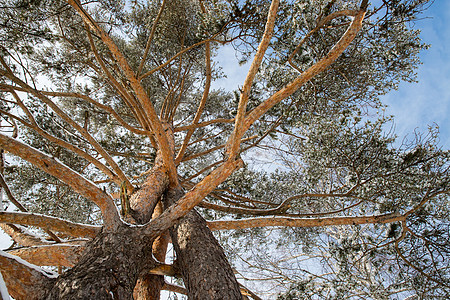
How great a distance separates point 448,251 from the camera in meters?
2.84

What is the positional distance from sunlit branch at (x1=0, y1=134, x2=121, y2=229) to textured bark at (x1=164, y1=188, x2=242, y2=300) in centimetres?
58

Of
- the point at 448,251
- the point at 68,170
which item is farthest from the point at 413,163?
the point at 68,170

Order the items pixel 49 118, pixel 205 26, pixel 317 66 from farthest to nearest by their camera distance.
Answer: pixel 49 118
pixel 205 26
pixel 317 66

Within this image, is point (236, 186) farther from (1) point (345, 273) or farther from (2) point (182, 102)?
(2) point (182, 102)

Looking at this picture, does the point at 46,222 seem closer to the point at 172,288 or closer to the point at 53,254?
the point at 53,254

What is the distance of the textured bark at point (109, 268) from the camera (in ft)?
4.33

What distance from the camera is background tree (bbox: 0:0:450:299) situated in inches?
73.6

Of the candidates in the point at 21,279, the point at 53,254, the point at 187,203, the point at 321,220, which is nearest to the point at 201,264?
the point at 187,203

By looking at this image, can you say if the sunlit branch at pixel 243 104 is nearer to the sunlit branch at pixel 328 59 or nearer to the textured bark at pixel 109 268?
the sunlit branch at pixel 328 59

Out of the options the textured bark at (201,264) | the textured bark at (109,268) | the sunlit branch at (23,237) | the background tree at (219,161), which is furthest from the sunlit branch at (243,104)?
the sunlit branch at (23,237)

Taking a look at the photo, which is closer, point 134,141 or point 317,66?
point 317,66

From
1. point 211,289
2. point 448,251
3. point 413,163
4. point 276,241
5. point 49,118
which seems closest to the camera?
point 211,289

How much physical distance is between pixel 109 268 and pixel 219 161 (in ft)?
9.84

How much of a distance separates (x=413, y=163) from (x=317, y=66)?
1.92 metres
